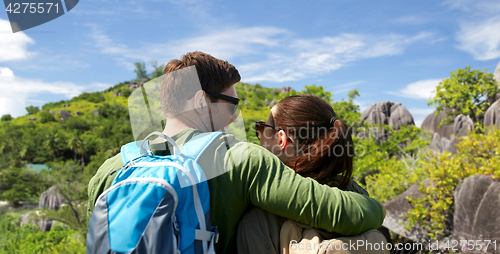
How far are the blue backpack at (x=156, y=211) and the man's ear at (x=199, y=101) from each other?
319 mm

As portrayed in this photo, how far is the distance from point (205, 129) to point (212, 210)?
401 millimetres

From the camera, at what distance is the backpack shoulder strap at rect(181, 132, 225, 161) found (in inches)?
45.1

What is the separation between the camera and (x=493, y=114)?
1383 centimetres

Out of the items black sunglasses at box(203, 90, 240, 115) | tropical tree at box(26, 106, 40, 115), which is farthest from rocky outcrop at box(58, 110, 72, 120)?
black sunglasses at box(203, 90, 240, 115)

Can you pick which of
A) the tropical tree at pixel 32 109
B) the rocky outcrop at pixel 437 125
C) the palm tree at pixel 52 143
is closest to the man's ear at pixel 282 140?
the rocky outcrop at pixel 437 125

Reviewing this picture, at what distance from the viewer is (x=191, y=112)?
4.58ft

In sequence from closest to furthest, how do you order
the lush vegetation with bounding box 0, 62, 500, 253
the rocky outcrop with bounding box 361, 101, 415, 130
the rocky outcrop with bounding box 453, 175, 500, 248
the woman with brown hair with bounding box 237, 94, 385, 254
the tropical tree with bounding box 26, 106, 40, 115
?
A: 1. the woman with brown hair with bounding box 237, 94, 385, 254
2. the rocky outcrop with bounding box 453, 175, 500, 248
3. the lush vegetation with bounding box 0, 62, 500, 253
4. the rocky outcrop with bounding box 361, 101, 415, 130
5. the tropical tree with bounding box 26, 106, 40, 115

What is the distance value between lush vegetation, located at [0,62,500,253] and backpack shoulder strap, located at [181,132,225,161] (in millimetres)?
6013

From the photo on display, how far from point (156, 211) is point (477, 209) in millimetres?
6370

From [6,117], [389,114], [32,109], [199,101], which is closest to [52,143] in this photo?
[32,109]

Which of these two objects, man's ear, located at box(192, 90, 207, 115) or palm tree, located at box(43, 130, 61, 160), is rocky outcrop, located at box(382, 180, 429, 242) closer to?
man's ear, located at box(192, 90, 207, 115)

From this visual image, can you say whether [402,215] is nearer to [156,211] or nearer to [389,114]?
[156,211]

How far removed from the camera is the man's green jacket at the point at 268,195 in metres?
1.09

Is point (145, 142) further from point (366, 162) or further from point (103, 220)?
point (366, 162)
